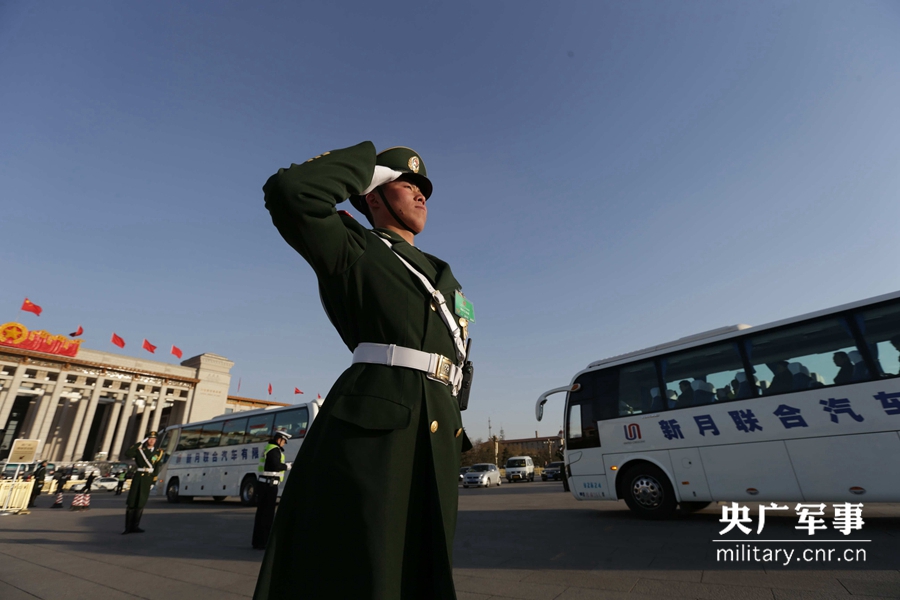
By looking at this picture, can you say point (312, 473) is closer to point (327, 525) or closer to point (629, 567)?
point (327, 525)

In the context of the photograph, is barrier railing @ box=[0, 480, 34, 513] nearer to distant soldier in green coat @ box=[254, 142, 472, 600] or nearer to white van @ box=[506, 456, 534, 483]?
distant soldier in green coat @ box=[254, 142, 472, 600]

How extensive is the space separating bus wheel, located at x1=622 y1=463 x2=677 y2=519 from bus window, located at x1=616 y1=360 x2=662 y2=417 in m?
1.00

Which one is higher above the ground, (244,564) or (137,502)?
(137,502)

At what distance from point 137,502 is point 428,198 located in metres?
9.17

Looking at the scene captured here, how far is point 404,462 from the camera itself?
1473 mm

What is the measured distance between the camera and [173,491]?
1750cm

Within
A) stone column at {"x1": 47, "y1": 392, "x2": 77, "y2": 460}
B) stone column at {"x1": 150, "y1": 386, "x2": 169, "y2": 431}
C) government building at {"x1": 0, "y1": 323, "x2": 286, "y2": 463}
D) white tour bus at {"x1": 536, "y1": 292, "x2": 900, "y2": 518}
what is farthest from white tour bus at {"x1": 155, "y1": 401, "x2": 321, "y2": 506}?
stone column at {"x1": 47, "y1": 392, "x2": 77, "y2": 460}

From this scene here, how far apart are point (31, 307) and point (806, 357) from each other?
60.7 metres

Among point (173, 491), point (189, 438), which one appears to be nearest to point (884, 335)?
point (189, 438)

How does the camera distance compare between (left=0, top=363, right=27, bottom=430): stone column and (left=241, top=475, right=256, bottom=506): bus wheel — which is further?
(left=0, top=363, right=27, bottom=430): stone column

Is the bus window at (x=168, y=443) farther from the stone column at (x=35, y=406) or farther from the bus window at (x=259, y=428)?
the stone column at (x=35, y=406)

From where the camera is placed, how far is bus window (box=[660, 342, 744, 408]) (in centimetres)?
720

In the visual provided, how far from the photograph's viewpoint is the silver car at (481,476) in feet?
85.5

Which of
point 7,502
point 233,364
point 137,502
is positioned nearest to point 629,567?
point 137,502
